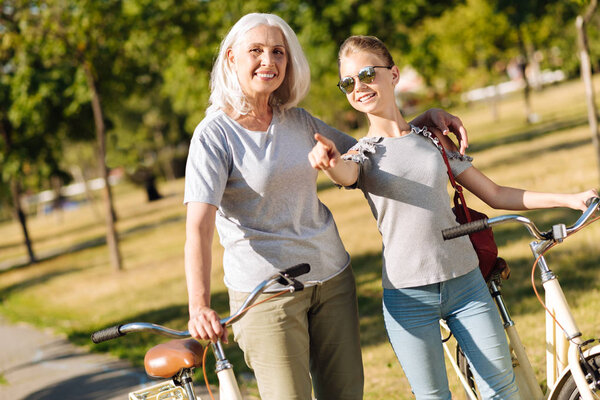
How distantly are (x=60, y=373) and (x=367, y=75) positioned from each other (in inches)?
225

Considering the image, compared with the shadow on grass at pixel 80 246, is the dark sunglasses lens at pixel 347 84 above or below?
above

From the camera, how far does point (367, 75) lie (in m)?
2.94

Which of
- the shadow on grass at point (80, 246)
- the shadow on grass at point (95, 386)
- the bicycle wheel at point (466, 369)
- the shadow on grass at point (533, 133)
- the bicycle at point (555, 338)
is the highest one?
the bicycle at point (555, 338)

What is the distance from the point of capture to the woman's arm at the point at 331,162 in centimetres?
257

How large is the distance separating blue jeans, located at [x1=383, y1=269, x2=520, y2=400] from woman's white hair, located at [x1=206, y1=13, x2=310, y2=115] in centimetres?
92

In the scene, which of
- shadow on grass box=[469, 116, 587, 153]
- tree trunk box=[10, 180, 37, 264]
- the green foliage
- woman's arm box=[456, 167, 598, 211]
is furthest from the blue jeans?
shadow on grass box=[469, 116, 587, 153]

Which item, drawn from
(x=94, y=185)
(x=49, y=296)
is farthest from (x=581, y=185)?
(x=94, y=185)

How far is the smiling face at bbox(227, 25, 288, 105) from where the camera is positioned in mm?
2840

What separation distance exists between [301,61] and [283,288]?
945mm

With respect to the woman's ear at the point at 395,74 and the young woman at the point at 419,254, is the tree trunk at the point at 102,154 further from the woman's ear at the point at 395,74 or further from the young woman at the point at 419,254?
the young woman at the point at 419,254

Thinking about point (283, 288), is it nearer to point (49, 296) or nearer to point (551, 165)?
point (49, 296)

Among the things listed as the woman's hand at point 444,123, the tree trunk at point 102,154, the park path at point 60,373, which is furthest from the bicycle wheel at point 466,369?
the tree trunk at point 102,154

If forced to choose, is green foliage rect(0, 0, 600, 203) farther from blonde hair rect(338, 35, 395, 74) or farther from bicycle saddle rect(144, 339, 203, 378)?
bicycle saddle rect(144, 339, 203, 378)

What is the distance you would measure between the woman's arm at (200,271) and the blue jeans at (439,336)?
2.68 feet
